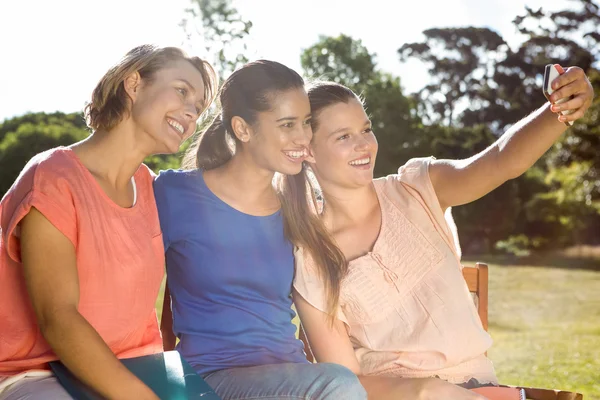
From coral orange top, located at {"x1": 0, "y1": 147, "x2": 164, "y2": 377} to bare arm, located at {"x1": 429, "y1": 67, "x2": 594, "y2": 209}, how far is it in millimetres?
1045

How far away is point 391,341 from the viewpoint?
261 cm

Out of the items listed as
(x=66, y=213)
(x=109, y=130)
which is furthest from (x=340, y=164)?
(x=66, y=213)

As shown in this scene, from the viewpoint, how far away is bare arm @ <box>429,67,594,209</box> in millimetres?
2227

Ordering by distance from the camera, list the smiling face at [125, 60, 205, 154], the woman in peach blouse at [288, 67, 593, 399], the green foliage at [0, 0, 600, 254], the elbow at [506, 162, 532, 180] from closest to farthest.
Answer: the smiling face at [125, 60, 205, 154]
the elbow at [506, 162, 532, 180]
the woman in peach blouse at [288, 67, 593, 399]
the green foliage at [0, 0, 600, 254]

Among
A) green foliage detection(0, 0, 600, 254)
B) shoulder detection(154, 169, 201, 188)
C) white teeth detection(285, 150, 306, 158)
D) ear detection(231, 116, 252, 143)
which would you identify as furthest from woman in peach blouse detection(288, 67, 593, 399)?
green foliage detection(0, 0, 600, 254)

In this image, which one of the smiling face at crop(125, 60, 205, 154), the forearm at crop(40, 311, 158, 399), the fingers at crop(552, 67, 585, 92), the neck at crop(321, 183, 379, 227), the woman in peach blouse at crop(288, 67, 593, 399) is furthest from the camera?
Result: the neck at crop(321, 183, 379, 227)

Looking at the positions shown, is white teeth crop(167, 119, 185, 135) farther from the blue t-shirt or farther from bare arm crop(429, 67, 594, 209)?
bare arm crop(429, 67, 594, 209)

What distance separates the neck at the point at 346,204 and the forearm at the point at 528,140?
1.63ft

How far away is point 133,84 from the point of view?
92.4 inches

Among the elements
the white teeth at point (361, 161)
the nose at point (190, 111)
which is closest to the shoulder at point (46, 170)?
the nose at point (190, 111)

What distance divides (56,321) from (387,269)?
3.78 ft

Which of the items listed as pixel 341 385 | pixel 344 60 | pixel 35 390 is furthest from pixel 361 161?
pixel 344 60

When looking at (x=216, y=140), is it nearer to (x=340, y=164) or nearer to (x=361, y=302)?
(x=340, y=164)

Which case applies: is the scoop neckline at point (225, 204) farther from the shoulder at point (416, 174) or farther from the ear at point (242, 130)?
the shoulder at point (416, 174)
